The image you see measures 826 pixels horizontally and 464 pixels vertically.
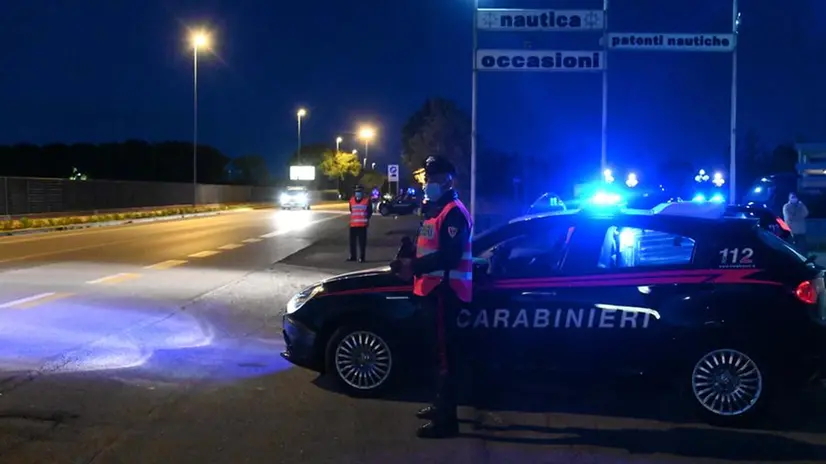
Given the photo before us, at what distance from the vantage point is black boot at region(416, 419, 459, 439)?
241 inches

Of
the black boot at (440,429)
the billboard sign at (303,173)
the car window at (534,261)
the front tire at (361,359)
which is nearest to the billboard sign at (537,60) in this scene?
the car window at (534,261)

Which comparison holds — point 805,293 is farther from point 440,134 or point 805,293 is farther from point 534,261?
point 440,134

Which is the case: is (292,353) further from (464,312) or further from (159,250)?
(159,250)

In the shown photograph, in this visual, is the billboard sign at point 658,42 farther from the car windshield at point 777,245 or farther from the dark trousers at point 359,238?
the car windshield at point 777,245

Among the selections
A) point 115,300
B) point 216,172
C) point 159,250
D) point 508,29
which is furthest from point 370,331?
point 216,172

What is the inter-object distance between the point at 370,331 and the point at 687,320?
241 cm

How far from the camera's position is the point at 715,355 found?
256 inches

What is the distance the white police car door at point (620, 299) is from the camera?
6.56m

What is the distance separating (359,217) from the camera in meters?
20.0

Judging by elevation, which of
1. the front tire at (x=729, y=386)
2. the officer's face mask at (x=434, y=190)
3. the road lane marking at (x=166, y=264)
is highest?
the officer's face mask at (x=434, y=190)

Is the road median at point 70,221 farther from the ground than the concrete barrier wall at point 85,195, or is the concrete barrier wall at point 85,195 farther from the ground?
the concrete barrier wall at point 85,195

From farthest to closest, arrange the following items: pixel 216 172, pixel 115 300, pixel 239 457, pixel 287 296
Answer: pixel 216 172 → pixel 287 296 → pixel 115 300 → pixel 239 457

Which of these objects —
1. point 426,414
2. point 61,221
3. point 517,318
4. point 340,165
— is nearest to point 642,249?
point 517,318

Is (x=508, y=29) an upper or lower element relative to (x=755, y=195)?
upper
